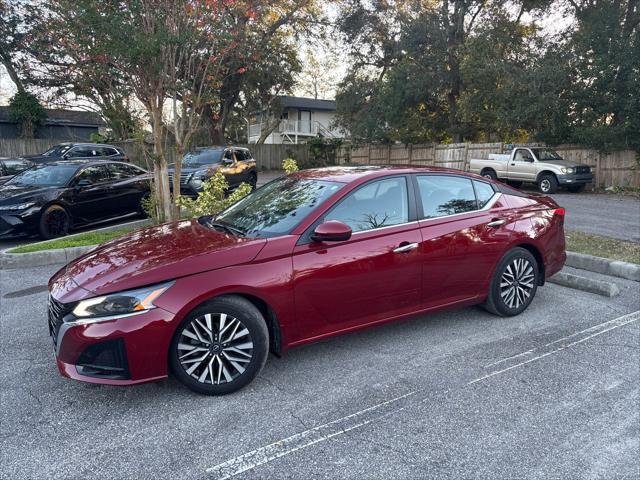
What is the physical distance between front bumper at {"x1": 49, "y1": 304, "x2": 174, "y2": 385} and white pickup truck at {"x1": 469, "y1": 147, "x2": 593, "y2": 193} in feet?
56.1

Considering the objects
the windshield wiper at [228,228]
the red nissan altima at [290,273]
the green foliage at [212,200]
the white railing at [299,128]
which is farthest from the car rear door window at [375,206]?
the white railing at [299,128]

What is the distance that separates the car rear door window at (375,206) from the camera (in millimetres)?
4027

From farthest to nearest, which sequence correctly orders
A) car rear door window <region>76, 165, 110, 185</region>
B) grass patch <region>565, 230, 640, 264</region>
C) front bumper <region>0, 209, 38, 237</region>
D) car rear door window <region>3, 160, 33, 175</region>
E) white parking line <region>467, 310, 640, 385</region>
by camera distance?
1. car rear door window <region>3, 160, 33, 175</region>
2. car rear door window <region>76, 165, 110, 185</region>
3. front bumper <region>0, 209, 38, 237</region>
4. grass patch <region>565, 230, 640, 264</region>
5. white parking line <region>467, 310, 640, 385</region>

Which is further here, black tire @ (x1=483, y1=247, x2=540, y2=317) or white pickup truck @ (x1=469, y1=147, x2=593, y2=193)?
white pickup truck @ (x1=469, y1=147, x2=593, y2=193)

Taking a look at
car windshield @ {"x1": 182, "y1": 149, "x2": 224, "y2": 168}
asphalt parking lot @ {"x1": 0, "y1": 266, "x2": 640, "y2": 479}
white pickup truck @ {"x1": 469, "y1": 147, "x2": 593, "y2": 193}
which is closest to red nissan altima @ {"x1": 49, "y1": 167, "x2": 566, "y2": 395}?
asphalt parking lot @ {"x1": 0, "y1": 266, "x2": 640, "y2": 479}

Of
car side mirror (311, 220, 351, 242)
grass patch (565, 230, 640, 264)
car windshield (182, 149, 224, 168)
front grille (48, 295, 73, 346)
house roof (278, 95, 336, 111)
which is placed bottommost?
grass patch (565, 230, 640, 264)

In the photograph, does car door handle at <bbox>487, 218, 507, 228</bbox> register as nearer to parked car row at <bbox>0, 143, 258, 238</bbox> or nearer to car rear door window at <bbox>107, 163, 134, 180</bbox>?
parked car row at <bbox>0, 143, 258, 238</bbox>

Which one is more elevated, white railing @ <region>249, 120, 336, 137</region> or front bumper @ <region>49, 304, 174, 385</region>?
white railing @ <region>249, 120, 336, 137</region>

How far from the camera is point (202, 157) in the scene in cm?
1474

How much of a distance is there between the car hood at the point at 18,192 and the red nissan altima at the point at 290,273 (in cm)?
565

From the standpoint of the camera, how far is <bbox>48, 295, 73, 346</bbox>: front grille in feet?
10.7

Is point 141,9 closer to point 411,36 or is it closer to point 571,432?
point 571,432

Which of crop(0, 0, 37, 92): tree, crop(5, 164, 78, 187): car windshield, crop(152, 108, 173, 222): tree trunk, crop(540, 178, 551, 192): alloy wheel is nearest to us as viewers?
crop(152, 108, 173, 222): tree trunk

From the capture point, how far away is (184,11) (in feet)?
24.8
